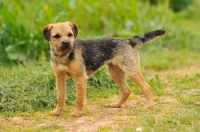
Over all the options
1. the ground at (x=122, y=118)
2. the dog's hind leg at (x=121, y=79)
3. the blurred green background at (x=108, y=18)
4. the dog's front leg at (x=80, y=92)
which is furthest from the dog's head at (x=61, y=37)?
the blurred green background at (x=108, y=18)

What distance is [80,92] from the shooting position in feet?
23.0

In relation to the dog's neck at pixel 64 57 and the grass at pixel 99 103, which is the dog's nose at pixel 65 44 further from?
the grass at pixel 99 103

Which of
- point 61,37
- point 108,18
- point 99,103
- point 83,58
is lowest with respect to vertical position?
point 99,103

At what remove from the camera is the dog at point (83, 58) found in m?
6.86

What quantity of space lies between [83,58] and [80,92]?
56cm

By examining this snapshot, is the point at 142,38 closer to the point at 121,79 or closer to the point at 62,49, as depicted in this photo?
the point at 121,79

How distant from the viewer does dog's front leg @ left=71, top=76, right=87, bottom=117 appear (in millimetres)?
6988

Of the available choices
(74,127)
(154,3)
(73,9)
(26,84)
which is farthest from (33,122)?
(154,3)

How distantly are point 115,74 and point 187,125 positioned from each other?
7.07 feet

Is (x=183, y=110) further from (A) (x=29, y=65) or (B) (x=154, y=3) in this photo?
(B) (x=154, y=3)

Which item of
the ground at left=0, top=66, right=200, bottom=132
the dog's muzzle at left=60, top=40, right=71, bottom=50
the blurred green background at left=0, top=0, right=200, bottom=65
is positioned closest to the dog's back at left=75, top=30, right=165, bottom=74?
the dog's muzzle at left=60, top=40, right=71, bottom=50

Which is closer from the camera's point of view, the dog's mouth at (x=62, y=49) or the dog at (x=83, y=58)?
the dog's mouth at (x=62, y=49)

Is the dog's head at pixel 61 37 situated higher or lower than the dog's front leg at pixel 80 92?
higher

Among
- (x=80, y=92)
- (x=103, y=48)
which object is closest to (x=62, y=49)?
(x=80, y=92)
